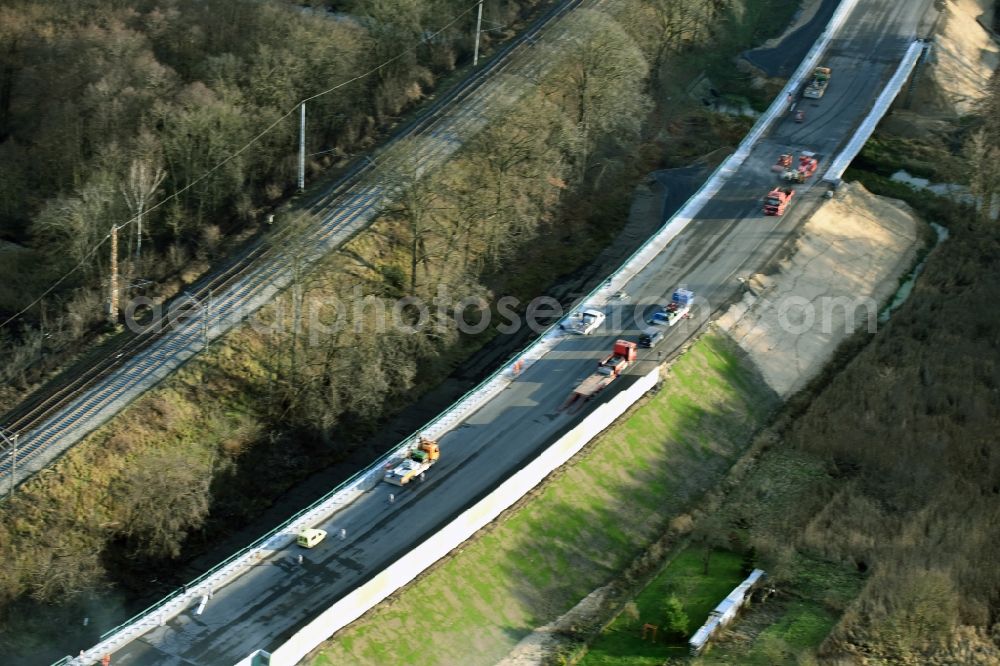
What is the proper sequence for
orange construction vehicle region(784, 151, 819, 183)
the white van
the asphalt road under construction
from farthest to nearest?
1. orange construction vehicle region(784, 151, 819, 183)
2. the white van
3. the asphalt road under construction

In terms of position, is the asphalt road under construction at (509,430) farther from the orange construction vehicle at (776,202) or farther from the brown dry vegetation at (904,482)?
the brown dry vegetation at (904,482)

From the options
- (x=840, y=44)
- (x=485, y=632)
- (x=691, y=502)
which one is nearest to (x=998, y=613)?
(x=691, y=502)

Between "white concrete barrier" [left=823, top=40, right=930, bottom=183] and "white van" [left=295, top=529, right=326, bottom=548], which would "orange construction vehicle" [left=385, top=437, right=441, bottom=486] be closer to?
"white van" [left=295, top=529, right=326, bottom=548]

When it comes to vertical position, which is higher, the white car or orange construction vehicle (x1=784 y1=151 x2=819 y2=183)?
orange construction vehicle (x1=784 y1=151 x2=819 y2=183)

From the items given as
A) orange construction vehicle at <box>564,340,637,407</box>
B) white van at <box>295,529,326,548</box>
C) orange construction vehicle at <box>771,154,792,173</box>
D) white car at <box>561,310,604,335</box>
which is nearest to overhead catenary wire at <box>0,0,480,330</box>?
white van at <box>295,529,326,548</box>

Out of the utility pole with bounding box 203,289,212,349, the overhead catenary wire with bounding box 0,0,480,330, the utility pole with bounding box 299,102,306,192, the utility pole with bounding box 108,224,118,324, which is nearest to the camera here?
the utility pole with bounding box 108,224,118,324

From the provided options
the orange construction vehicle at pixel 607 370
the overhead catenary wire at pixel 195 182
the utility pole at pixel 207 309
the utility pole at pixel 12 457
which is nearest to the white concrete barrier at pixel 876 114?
the orange construction vehicle at pixel 607 370

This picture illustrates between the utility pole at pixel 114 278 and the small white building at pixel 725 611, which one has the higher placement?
the utility pole at pixel 114 278

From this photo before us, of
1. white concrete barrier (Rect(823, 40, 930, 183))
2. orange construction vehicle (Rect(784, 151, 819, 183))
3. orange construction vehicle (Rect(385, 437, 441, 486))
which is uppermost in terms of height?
white concrete barrier (Rect(823, 40, 930, 183))
